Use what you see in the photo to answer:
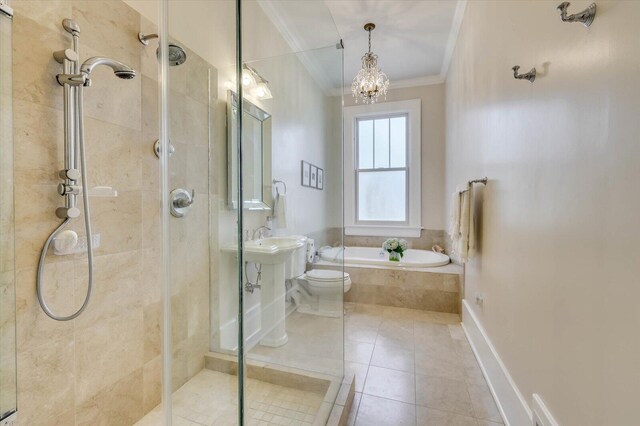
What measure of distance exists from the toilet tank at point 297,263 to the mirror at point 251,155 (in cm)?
42

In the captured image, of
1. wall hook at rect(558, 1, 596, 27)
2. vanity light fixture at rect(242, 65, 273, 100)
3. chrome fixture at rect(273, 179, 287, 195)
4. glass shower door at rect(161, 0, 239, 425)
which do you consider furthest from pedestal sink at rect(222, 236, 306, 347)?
wall hook at rect(558, 1, 596, 27)

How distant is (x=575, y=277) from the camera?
96 centimetres

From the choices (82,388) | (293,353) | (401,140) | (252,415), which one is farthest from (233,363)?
(401,140)

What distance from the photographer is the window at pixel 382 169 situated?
4262 millimetres

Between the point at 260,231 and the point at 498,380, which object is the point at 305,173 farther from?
the point at 498,380

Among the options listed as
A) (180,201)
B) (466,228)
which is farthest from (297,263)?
(466,228)

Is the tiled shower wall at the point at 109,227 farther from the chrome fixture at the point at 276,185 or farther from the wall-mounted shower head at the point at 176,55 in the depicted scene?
the chrome fixture at the point at 276,185

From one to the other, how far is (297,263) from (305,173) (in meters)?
0.82

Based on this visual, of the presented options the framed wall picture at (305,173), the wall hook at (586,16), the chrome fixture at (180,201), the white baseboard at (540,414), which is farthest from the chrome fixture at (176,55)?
the white baseboard at (540,414)

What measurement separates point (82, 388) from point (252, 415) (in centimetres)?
73

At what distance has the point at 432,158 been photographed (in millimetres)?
4066

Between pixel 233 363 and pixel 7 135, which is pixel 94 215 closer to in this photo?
pixel 7 135

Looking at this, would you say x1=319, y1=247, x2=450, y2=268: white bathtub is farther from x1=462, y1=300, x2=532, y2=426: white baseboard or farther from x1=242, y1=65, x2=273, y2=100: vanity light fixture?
x1=242, y1=65, x2=273, y2=100: vanity light fixture

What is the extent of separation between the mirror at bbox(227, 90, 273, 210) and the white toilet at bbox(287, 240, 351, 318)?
0.50 metres
